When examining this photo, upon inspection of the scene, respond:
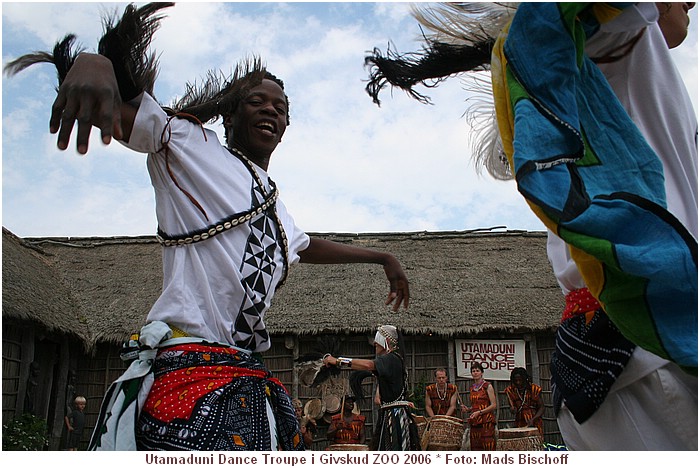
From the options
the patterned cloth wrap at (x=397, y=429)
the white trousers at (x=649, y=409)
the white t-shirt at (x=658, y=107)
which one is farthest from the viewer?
the patterned cloth wrap at (x=397, y=429)

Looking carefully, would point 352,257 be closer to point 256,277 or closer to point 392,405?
point 256,277

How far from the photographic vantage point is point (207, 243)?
232 cm

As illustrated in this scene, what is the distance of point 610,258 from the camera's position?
1395 mm

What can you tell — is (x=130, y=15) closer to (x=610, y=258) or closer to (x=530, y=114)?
(x=530, y=114)

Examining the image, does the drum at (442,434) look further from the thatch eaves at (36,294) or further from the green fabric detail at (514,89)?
the thatch eaves at (36,294)

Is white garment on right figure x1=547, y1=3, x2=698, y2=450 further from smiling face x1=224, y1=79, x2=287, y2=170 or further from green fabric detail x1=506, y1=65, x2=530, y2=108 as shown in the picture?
smiling face x1=224, y1=79, x2=287, y2=170

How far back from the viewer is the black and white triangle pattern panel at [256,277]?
7.72 feet

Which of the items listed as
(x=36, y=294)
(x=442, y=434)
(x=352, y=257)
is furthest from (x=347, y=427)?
(x=352, y=257)

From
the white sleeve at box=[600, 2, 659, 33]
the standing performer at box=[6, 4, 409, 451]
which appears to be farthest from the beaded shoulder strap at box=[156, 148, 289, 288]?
the white sleeve at box=[600, 2, 659, 33]

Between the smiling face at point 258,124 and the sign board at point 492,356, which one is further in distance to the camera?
the sign board at point 492,356

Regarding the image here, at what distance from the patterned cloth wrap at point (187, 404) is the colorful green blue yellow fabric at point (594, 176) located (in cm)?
117

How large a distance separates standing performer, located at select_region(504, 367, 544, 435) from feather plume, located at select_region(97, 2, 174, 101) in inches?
323

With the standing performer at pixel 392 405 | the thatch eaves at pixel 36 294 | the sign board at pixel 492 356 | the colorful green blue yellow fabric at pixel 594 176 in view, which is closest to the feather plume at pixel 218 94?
the colorful green blue yellow fabric at pixel 594 176

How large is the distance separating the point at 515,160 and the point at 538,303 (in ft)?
40.4
